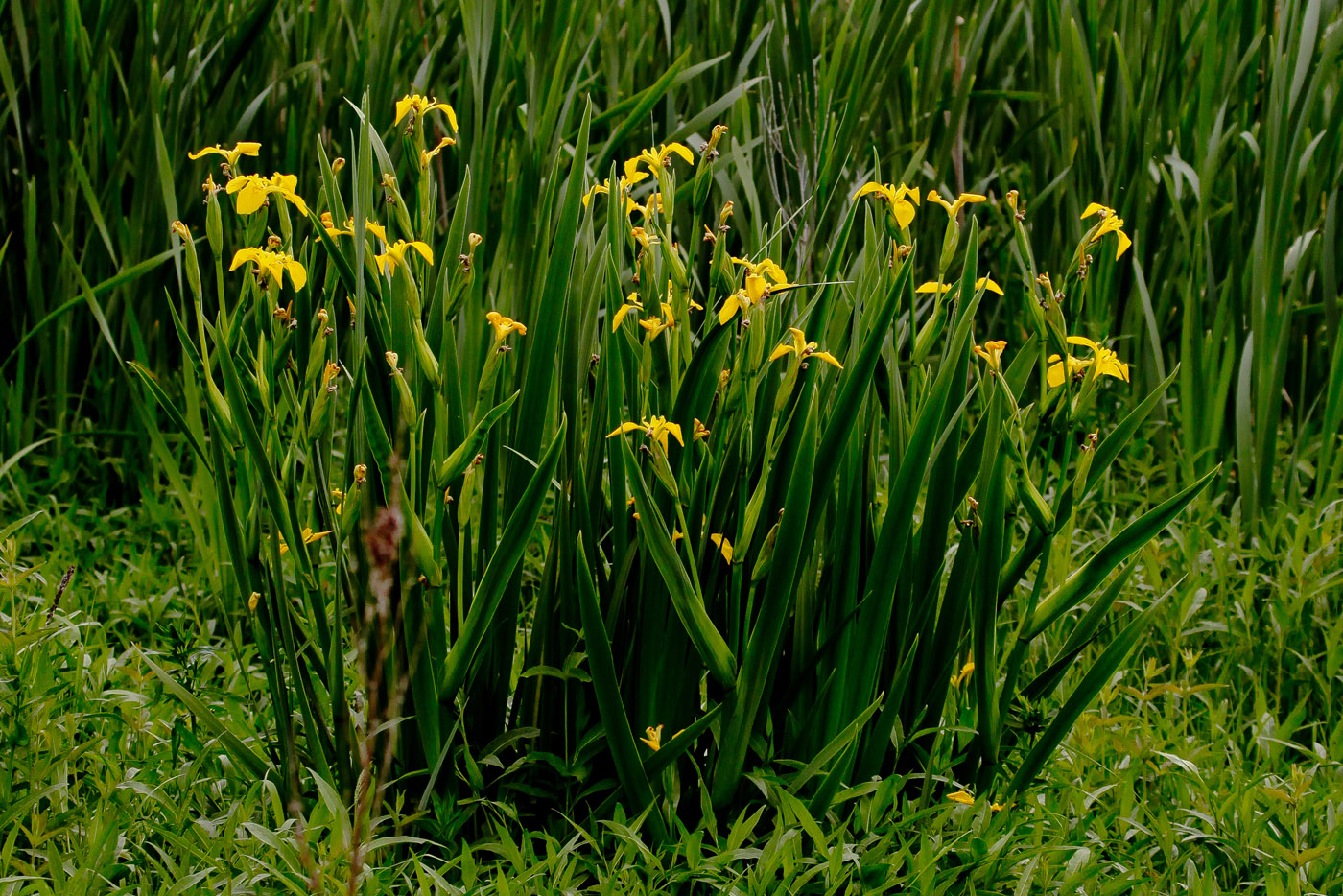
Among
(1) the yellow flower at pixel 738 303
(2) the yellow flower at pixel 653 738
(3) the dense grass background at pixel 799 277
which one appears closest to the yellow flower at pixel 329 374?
(3) the dense grass background at pixel 799 277

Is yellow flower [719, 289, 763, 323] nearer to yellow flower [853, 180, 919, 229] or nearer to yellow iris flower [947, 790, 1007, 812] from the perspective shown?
yellow flower [853, 180, 919, 229]

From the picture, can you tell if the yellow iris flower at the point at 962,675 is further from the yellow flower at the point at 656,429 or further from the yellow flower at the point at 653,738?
Answer: the yellow flower at the point at 656,429

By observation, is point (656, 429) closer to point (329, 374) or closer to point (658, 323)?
point (658, 323)

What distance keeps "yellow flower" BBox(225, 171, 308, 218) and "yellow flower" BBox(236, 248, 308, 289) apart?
41 millimetres

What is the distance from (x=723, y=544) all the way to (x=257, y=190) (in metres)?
0.59

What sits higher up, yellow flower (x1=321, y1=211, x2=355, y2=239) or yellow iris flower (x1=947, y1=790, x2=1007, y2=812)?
yellow flower (x1=321, y1=211, x2=355, y2=239)

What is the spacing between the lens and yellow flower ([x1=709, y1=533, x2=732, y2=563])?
123cm

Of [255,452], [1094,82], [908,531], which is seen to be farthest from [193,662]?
[1094,82]

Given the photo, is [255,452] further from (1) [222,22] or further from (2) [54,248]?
(1) [222,22]

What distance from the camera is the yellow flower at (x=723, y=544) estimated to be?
1228mm

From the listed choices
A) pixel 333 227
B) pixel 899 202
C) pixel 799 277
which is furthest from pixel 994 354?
pixel 333 227

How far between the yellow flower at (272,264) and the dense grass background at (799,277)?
7.5 inches

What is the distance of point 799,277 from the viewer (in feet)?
4.77

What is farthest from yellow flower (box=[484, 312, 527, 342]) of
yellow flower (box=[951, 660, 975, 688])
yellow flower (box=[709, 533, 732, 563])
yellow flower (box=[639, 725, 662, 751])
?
yellow flower (box=[951, 660, 975, 688])
